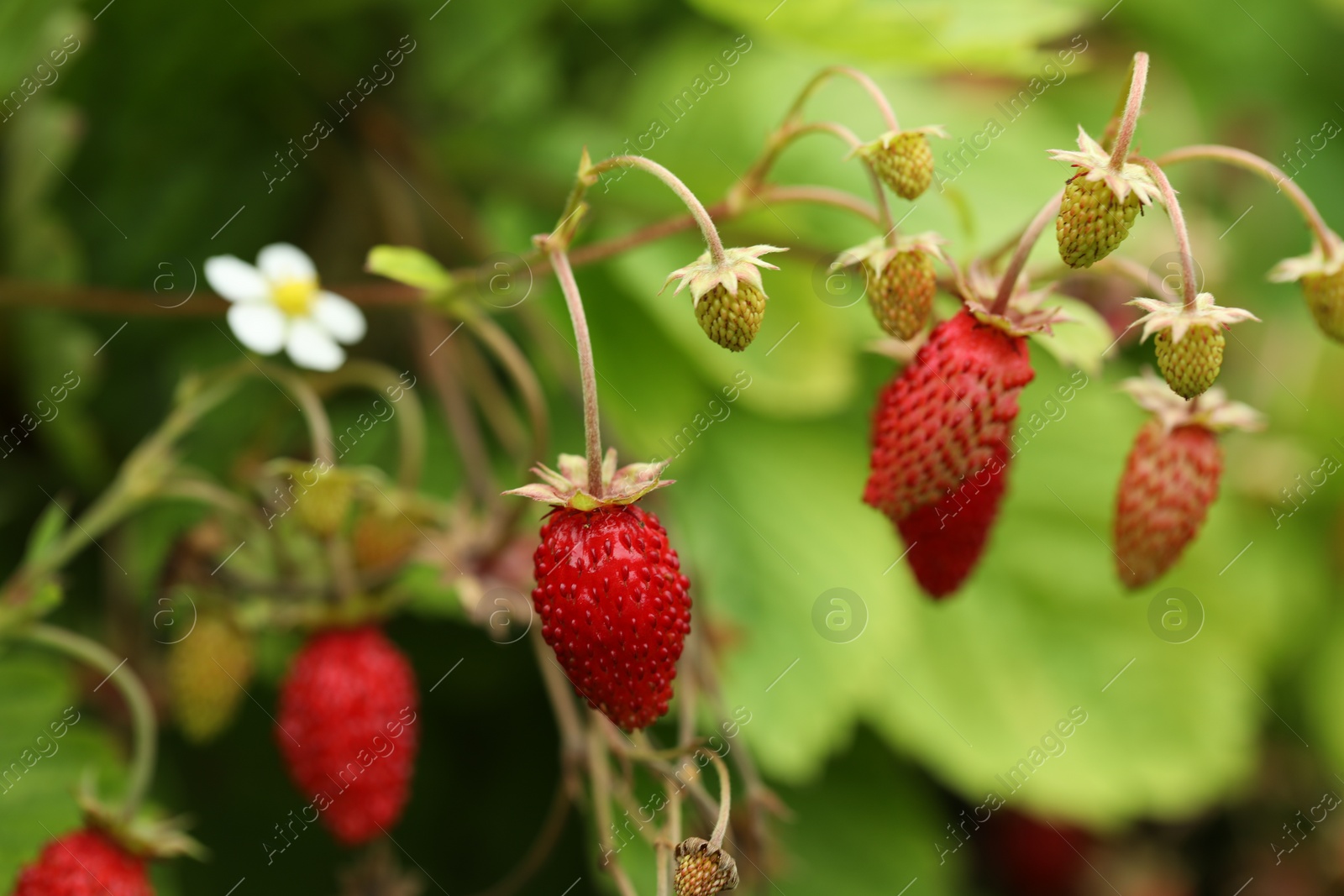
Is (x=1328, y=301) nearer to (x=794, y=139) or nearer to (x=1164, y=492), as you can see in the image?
(x=1164, y=492)

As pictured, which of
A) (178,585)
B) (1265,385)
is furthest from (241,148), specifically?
(1265,385)

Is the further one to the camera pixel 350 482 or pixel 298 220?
pixel 298 220

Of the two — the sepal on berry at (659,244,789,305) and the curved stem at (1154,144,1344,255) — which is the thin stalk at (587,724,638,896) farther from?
the curved stem at (1154,144,1344,255)

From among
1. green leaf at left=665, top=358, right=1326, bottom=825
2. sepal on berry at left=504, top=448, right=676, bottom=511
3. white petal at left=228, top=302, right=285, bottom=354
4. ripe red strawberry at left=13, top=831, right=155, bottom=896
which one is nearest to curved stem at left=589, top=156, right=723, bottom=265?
sepal on berry at left=504, top=448, right=676, bottom=511

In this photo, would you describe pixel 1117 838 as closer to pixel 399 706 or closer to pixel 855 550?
pixel 855 550

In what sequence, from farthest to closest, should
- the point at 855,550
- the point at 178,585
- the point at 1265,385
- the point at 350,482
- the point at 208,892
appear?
the point at 1265,385, the point at 855,550, the point at 208,892, the point at 178,585, the point at 350,482
